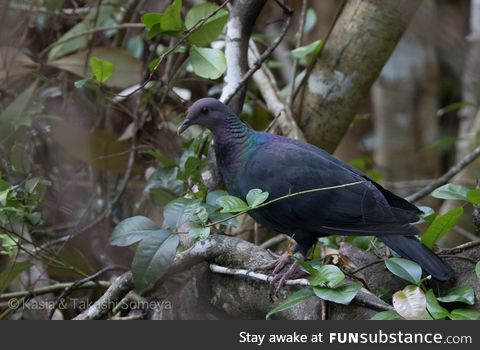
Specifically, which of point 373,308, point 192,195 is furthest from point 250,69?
point 373,308

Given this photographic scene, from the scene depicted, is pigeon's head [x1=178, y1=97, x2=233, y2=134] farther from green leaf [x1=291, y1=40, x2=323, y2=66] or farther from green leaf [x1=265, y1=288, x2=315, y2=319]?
green leaf [x1=265, y1=288, x2=315, y2=319]

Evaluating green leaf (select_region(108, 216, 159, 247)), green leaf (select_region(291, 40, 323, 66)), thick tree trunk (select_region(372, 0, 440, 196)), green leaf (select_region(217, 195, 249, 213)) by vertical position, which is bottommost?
thick tree trunk (select_region(372, 0, 440, 196))

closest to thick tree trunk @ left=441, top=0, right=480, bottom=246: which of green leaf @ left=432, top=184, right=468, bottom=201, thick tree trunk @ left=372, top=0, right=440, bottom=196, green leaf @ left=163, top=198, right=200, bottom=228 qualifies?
thick tree trunk @ left=372, top=0, right=440, bottom=196

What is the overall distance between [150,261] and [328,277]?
25.2 inches

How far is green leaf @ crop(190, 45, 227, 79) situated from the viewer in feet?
11.0

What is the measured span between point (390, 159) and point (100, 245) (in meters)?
3.14

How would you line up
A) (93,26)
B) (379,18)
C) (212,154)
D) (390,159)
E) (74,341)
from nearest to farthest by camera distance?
1. (74,341)
2. (212,154)
3. (379,18)
4. (93,26)
5. (390,159)

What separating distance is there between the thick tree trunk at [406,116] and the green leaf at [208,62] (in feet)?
10.7

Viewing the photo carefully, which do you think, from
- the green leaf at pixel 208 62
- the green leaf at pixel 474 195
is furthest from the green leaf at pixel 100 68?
the green leaf at pixel 474 195

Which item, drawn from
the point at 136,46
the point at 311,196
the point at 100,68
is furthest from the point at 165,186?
the point at 136,46

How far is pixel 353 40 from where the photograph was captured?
411 cm

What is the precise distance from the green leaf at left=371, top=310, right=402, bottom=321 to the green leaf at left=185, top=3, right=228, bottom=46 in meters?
1.45

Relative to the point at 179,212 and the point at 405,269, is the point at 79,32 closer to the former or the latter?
the point at 179,212

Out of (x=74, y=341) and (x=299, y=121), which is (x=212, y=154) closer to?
(x=299, y=121)
